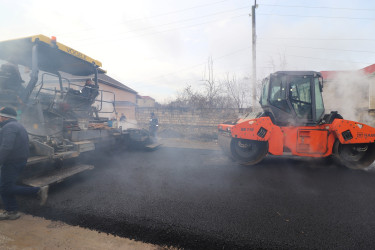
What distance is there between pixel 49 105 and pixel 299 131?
5960 mm

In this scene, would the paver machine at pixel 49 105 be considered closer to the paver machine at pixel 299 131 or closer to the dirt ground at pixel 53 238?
the dirt ground at pixel 53 238

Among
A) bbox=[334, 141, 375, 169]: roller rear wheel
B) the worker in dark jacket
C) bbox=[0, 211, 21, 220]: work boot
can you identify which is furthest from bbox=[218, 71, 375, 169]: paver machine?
bbox=[0, 211, 21, 220]: work boot

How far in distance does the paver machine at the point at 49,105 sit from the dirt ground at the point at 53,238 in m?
0.66

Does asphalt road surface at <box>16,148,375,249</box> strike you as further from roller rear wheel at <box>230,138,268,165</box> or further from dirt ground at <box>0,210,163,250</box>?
roller rear wheel at <box>230,138,268,165</box>

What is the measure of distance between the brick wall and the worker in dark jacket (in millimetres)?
9686

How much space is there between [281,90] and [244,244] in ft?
14.2

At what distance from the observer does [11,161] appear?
2.56m

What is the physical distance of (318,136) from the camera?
4.86m

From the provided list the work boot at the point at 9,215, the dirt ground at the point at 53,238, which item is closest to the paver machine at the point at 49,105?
the work boot at the point at 9,215

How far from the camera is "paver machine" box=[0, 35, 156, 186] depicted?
3318 mm

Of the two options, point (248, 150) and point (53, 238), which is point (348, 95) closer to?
point (248, 150)

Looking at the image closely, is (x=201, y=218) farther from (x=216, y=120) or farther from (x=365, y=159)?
(x=216, y=120)

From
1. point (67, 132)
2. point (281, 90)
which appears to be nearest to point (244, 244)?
point (67, 132)

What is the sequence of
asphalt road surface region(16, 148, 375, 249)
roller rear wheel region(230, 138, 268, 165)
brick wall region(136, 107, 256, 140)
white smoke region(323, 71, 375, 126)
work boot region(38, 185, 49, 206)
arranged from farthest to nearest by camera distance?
1. brick wall region(136, 107, 256, 140)
2. white smoke region(323, 71, 375, 126)
3. roller rear wheel region(230, 138, 268, 165)
4. work boot region(38, 185, 49, 206)
5. asphalt road surface region(16, 148, 375, 249)
